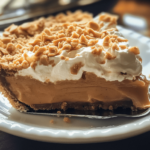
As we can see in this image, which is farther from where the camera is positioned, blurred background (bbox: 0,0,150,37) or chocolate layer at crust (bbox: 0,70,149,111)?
blurred background (bbox: 0,0,150,37)

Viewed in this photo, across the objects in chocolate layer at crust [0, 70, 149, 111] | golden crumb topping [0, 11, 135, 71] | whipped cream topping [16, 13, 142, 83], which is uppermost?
golden crumb topping [0, 11, 135, 71]

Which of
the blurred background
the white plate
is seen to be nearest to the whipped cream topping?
the white plate

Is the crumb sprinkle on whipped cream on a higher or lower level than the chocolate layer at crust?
higher

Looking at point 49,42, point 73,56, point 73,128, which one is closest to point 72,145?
point 73,128

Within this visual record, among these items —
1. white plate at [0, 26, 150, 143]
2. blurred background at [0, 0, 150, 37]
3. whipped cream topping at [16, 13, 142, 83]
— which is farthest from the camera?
blurred background at [0, 0, 150, 37]

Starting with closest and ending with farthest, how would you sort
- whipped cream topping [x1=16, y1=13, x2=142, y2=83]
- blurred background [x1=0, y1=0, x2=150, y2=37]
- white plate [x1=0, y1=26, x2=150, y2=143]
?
1. white plate [x1=0, y1=26, x2=150, y2=143]
2. whipped cream topping [x1=16, y1=13, x2=142, y2=83]
3. blurred background [x1=0, y1=0, x2=150, y2=37]

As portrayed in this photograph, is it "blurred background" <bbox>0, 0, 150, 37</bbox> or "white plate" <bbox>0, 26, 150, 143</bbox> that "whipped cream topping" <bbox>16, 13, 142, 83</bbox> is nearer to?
"white plate" <bbox>0, 26, 150, 143</bbox>

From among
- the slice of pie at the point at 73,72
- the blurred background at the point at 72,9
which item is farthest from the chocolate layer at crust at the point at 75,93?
the blurred background at the point at 72,9

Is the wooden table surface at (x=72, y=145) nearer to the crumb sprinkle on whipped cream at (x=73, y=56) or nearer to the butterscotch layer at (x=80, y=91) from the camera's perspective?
the butterscotch layer at (x=80, y=91)
